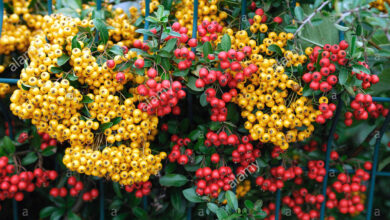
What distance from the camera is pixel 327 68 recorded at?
2.07 meters

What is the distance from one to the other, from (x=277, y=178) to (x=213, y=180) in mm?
532

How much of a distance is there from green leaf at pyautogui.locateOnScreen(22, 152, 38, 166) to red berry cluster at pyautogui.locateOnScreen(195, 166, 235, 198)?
120 centimetres

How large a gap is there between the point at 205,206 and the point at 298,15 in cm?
142

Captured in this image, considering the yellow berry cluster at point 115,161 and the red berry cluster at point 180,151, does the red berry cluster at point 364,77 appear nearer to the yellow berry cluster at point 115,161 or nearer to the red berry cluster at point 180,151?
the red berry cluster at point 180,151

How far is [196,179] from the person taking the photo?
247 cm

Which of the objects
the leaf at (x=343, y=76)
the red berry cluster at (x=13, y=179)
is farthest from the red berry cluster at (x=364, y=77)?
the red berry cluster at (x=13, y=179)

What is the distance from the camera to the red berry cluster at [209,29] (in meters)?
2.24

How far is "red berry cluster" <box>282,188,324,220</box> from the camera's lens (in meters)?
2.75

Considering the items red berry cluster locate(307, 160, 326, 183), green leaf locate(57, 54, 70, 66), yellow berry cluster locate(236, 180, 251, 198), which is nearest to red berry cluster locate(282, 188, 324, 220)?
red berry cluster locate(307, 160, 326, 183)

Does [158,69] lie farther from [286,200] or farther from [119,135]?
[286,200]

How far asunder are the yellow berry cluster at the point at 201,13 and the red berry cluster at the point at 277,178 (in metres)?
1.11

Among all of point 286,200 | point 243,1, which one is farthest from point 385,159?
point 243,1

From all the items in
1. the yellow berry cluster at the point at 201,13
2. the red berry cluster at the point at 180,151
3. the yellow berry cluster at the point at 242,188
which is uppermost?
the yellow berry cluster at the point at 201,13

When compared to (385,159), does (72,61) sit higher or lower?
higher
